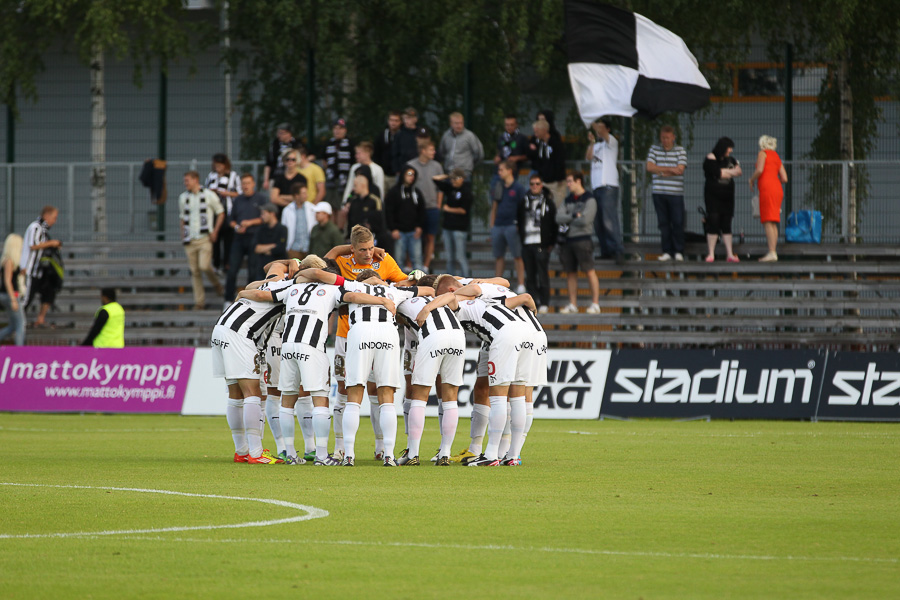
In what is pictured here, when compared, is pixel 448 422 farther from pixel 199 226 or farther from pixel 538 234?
pixel 199 226

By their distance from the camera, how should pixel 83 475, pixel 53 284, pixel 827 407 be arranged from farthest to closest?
pixel 53 284
pixel 827 407
pixel 83 475

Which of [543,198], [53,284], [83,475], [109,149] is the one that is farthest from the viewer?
[109,149]

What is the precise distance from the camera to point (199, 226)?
2522 centimetres

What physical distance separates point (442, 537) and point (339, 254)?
6.52 metres

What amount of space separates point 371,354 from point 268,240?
36.4 ft

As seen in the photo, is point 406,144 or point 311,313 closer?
point 311,313

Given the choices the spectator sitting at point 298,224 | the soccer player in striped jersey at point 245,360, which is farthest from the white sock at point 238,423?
the spectator sitting at point 298,224

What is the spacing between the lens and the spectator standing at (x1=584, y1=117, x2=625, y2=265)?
2381 cm

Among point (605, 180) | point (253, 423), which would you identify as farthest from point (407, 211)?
point (253, 423)

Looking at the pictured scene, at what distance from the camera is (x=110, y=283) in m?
27.1

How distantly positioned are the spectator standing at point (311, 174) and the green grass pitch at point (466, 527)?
391 inches

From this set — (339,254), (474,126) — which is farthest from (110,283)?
(339,254)

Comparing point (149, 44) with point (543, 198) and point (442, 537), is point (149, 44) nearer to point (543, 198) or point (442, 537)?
point (543, 198)

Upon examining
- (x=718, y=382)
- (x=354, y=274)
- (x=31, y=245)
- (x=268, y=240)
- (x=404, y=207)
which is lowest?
(x=718, y=382)
